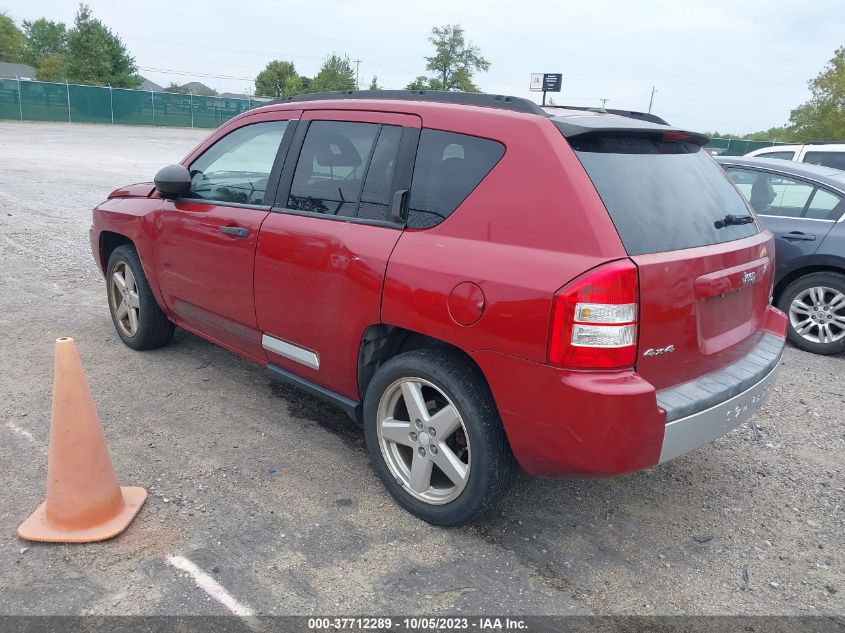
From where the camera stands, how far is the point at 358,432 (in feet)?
12.8

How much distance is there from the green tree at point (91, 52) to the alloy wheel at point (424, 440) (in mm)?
Result: 55916

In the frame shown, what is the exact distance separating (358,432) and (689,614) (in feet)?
6.65

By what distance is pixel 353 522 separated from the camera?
9.84ft

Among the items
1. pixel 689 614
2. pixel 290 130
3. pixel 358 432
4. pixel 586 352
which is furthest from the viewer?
pixel 358 432

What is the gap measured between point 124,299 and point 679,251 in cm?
402

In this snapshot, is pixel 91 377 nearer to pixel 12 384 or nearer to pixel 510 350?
pixel 12 384

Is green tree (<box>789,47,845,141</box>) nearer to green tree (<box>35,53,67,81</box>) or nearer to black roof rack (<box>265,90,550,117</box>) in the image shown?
black roof rack (<box>265,90,550,117</box>)

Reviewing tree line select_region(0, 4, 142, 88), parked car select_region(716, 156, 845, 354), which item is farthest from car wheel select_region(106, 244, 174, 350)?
tree line select_region(0, 4, 142, 88)

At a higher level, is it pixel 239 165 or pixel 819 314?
pixel 239 165

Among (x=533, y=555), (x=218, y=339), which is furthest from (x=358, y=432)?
(x=533, y=555)

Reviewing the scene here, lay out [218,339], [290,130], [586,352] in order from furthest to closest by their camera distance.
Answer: [218,339] → [290,130] → [586,352]

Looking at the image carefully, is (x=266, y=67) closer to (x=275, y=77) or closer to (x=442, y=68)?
(x=275, y=77)

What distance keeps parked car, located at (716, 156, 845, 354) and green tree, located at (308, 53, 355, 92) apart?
56540mm

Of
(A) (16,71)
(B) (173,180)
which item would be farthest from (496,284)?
(A) (16,71)
